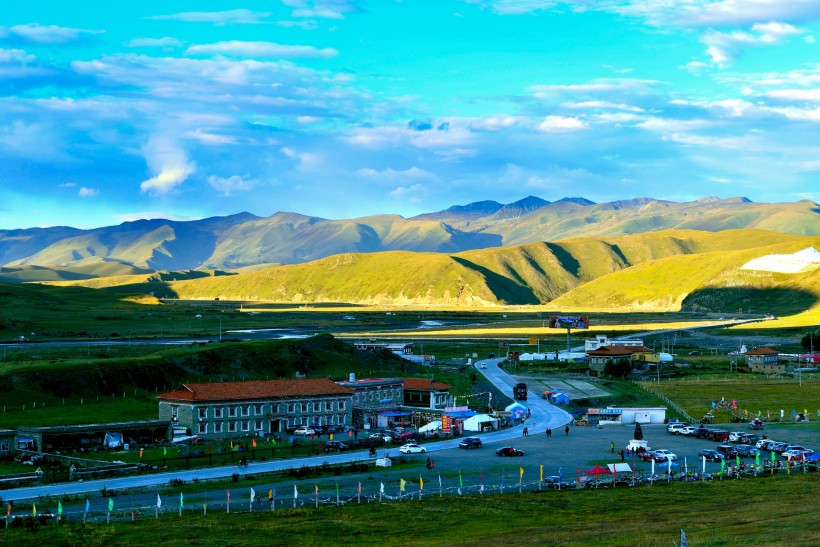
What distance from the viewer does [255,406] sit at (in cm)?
7825

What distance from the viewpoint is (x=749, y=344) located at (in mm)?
178500

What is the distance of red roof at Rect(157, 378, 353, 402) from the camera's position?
76125mm

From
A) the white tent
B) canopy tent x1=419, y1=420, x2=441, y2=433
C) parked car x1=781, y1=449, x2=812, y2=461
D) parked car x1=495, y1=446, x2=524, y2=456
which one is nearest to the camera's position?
→ parked car x1=781, y1=449, x2=812, y2=461

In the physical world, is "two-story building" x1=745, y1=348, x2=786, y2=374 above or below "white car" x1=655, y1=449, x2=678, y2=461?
above

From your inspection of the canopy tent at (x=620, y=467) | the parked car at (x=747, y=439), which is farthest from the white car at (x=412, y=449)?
the parked car at (x=747, y=439)

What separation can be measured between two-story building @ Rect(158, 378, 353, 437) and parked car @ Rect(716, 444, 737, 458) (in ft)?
106

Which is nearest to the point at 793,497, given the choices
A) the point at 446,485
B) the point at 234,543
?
the point at 446,485

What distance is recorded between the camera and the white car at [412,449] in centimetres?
6686

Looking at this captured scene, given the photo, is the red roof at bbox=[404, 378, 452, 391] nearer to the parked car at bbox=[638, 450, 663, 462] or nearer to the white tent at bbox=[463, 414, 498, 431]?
the white tent at bbox=[463, 414, 498, 431]

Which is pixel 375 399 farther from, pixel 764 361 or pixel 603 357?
pixel 764 361

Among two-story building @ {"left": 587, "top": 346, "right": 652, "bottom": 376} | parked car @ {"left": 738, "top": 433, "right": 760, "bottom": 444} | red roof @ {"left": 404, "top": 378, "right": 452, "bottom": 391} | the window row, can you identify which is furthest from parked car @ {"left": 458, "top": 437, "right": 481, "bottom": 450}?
two-story building @ {"left": 587, "top": 346, "right": 652, "bottom": 376}

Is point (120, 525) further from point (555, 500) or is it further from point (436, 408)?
point (436, 408)

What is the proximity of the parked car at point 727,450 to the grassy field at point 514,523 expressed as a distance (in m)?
13.4

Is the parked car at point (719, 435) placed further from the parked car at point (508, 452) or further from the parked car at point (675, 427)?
the parked car at point (508, 452)
